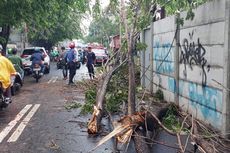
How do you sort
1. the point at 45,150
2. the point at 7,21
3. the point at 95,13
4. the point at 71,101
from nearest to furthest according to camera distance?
the point at 45,150
the point at 95,13
the point at 71,101
the point at 7,21

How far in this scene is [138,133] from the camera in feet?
23.7

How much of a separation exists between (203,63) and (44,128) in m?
3.72

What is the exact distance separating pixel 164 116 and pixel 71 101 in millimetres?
4540

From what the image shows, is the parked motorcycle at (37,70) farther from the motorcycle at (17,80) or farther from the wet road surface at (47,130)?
the wet road surface at (47,130)

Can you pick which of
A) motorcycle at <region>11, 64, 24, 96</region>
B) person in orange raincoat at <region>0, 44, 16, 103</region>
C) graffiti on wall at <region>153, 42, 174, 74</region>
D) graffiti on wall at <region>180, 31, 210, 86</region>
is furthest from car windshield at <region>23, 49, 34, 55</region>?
graffiti on wall at <region>180, 31, 210, 86</region>

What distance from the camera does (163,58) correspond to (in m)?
13.0

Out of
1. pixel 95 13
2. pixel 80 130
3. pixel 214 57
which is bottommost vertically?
pixel 80 130

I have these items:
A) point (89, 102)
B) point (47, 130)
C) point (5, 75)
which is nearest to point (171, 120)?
point (47, 130)

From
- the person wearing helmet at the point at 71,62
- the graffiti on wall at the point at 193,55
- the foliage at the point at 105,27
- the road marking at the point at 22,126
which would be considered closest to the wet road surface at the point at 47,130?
the road marking at the point at 22,126

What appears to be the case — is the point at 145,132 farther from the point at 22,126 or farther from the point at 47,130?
the point at 22,126

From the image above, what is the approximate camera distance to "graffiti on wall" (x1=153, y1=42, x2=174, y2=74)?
1213 centimetres

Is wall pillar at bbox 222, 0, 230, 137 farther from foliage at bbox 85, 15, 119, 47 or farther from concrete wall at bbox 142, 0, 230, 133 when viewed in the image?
foliage at bbox 85, 15, 119, 47

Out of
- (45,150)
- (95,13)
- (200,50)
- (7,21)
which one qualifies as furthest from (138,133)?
(7,21)

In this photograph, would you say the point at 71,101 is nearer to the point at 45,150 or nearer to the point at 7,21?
the point at 45,150
